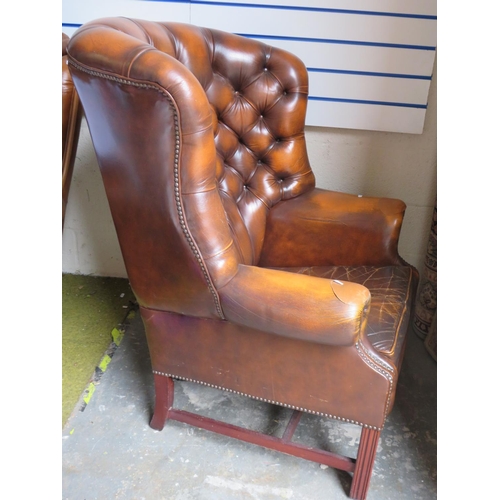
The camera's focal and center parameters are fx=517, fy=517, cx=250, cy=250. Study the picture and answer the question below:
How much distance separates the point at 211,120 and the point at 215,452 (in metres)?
1.08

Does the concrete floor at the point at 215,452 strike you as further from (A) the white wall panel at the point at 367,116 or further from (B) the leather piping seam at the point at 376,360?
(A) the white wall panel at the point at 367,116

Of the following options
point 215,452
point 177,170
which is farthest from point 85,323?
point 177,170

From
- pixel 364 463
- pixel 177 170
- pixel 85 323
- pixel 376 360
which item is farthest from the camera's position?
pixel 85 323

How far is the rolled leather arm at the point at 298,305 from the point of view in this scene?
1.31 meters

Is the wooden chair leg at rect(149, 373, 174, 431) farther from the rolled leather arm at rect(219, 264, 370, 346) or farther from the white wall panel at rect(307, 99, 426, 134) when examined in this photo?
the white wall panel at rect(307, 99, 426, 134)

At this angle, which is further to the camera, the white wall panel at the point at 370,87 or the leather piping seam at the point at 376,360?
the white wall panel at the point at 370,87

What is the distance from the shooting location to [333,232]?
1.93m

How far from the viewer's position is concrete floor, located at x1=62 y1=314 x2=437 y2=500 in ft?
5.20

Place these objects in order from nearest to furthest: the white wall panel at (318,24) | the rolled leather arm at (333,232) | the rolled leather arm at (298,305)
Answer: the rolled leather arm at (298,305)
the rolled leather arm at (333,232)
the white wall panel at (318,24)

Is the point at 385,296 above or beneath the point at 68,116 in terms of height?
beneath

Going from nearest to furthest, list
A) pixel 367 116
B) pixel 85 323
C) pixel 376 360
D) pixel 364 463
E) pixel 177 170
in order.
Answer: pixel 177 170
pixel 376 360
pixel 364 463
pixel 367 116
pixel 85 323

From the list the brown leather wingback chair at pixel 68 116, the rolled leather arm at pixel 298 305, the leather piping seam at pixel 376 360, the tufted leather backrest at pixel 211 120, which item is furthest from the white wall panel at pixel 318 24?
the leather piping seam at pixel 376 360

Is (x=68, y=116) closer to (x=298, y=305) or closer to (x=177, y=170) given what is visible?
(x=177, y=170)
